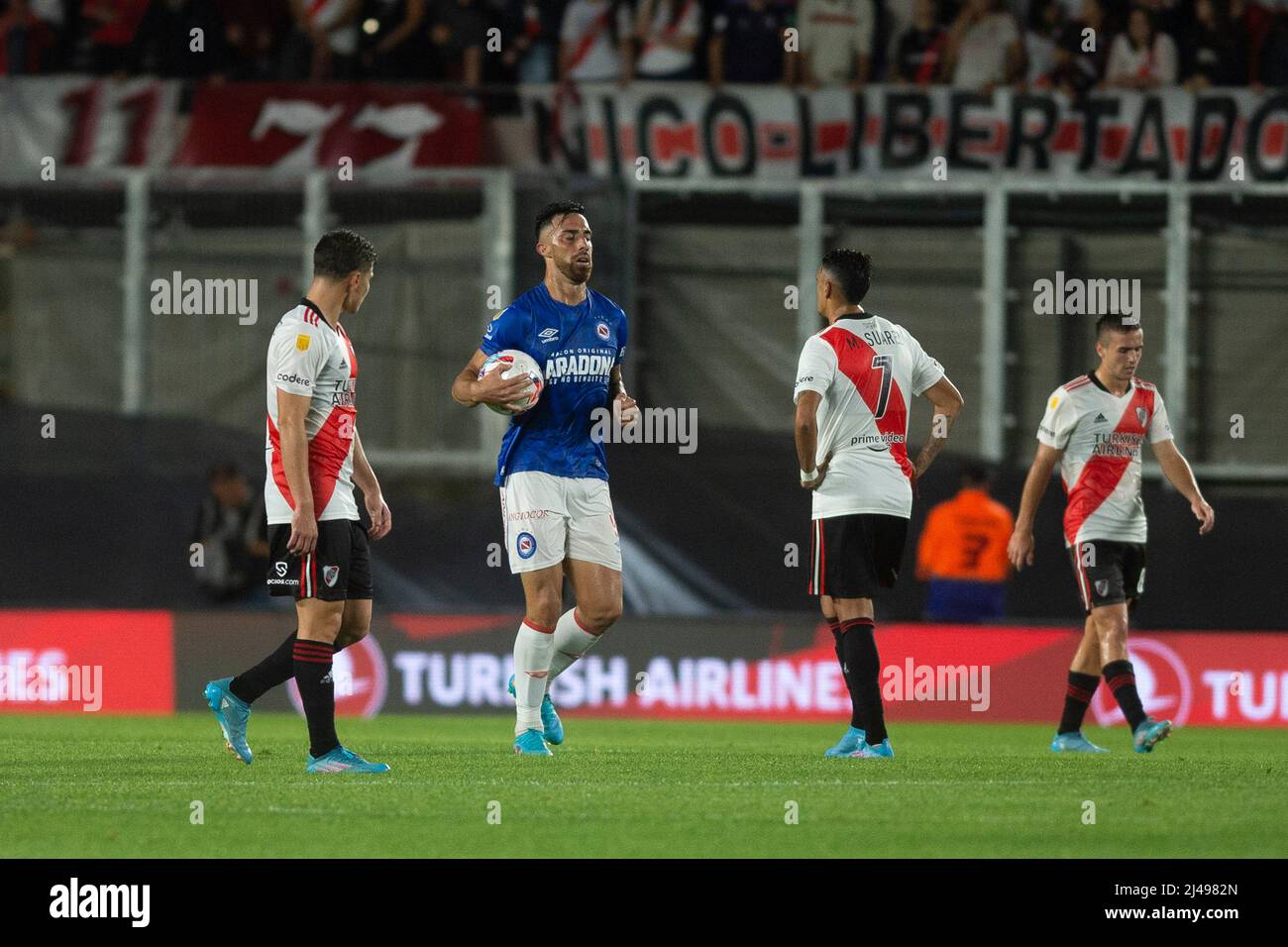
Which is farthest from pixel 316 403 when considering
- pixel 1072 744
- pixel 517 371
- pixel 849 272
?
pixel 1072 744

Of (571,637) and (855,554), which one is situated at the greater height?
(855,554)

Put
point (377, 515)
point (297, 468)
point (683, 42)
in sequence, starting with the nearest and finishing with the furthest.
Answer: point (297, 468)
point (377, 515)
point (683, 42)

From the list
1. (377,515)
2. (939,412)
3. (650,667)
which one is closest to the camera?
(377,515)

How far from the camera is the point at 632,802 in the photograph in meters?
7.04

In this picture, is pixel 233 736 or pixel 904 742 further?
pixel 904 742

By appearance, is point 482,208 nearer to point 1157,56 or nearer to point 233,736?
point 1157,56

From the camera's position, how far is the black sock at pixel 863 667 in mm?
8523

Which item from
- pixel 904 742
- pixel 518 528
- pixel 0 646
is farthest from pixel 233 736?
pixel 0 646

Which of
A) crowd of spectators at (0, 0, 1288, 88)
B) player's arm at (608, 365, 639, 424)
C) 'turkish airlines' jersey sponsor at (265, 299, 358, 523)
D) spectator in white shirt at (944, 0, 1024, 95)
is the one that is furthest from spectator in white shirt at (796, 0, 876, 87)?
'turkish airlines' jersey sponsor at (265, 299, 358, 523)

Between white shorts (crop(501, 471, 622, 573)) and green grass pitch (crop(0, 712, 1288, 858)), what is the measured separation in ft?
2.74

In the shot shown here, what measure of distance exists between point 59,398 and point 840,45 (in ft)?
21.8

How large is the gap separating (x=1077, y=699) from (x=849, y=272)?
8.40 feet

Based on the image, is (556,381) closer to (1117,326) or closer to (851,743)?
(851,743)

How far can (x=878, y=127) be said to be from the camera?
16.1 meters
